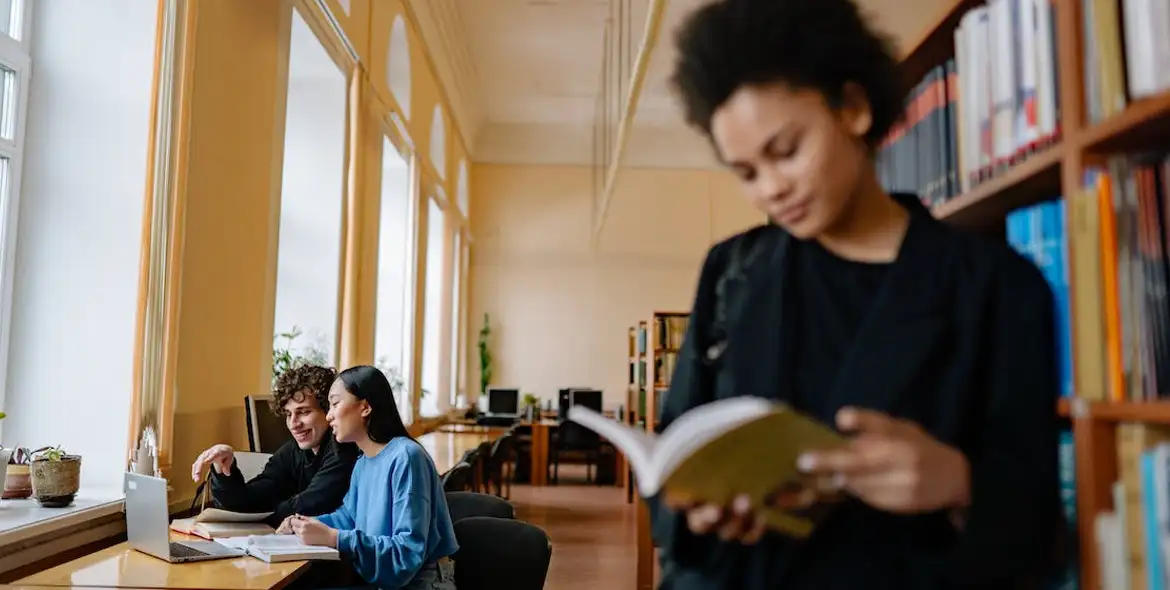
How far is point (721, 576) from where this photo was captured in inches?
41.4

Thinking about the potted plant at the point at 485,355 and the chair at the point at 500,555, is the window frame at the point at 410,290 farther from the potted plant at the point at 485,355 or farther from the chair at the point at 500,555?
the chair at the point at 500,555

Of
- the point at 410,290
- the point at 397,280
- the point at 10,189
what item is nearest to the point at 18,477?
the point at 10,189

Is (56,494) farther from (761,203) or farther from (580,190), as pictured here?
(580,190)

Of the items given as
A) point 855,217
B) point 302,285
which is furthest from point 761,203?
point 302,285

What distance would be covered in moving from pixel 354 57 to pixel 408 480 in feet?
13.1

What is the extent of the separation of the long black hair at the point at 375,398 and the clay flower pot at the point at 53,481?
969mm

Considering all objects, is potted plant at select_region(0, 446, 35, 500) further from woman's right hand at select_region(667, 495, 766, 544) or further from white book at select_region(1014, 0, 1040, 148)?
white book at select_region(1014, 0, 1040, 148)

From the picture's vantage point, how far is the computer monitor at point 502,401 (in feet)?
38.8

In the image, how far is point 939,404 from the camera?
0.98 meters

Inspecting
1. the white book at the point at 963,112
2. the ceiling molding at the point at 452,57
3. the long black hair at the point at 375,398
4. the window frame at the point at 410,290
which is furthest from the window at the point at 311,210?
the white book at the point at 963,112

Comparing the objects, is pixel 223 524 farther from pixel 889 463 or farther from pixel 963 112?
pixel 889 463

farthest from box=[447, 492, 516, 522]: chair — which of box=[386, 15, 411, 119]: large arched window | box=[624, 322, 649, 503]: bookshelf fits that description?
box=[624, 322, 649, 503]: bookshelf

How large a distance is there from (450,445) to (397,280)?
2.26m

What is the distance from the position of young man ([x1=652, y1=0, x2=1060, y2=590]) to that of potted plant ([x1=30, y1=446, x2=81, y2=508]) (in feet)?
8.77
